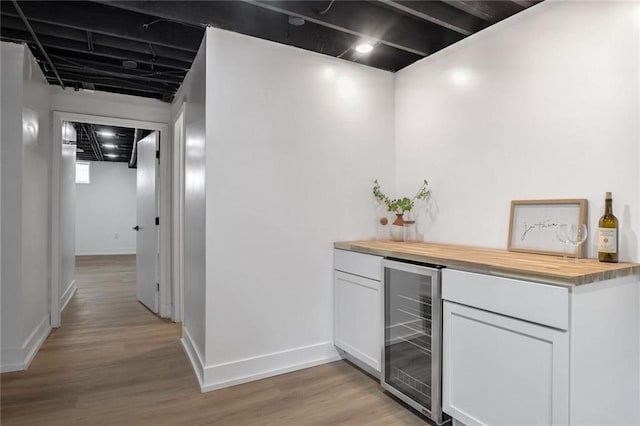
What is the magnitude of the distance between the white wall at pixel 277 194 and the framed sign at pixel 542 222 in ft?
3.77

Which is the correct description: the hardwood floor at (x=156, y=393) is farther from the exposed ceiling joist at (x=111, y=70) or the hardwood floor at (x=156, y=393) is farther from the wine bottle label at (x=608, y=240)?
the exposed ceiling joist at (x=111, y=70)

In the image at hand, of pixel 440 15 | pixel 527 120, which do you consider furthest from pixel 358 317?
pixel 440 15

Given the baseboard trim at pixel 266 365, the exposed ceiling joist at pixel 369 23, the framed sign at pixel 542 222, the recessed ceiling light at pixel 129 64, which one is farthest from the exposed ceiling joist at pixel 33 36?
the framed sign at pixel 542 222

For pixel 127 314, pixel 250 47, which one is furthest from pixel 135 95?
pixel 127 314

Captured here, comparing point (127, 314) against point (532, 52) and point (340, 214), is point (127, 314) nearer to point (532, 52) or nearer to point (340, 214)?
point (340, 214)

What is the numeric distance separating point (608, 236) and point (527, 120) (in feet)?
2.78

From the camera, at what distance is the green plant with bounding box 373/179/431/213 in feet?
9.54

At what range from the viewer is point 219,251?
7.95 ft

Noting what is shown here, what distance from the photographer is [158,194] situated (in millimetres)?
4043

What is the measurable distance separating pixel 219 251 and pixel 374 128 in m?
1.67

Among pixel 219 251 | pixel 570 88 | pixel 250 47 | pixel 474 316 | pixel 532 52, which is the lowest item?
pixel 474 316

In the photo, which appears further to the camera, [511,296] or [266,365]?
[266,365]

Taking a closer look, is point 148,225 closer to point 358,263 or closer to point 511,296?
point 358,263

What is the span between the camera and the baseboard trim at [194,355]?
2.45 metres
